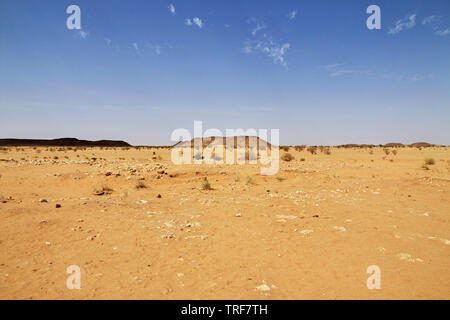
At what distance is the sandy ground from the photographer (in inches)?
151

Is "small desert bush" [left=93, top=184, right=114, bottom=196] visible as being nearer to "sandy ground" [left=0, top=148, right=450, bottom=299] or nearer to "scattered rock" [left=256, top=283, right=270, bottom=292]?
"sandy ground" [left=0, top=148, right=450, bottom=299]

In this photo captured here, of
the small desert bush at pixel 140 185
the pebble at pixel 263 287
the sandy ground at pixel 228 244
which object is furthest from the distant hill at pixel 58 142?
the pebble at pixel 263 287

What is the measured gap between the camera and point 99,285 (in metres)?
3.84

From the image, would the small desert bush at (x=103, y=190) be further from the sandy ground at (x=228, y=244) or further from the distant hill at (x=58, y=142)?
the distant hill at (x=58, y=142)

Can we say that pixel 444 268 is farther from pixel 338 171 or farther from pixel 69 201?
pixel 338 171

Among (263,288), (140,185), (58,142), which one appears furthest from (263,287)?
(58,142)

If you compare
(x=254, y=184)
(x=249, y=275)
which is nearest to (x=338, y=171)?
(x=254, y=184)

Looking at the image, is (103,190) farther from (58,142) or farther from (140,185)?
(58,142)

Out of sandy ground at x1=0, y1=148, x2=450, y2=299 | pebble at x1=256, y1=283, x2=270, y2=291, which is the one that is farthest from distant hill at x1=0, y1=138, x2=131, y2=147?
pebble at x1=256, y1=283, x2=270, y2=291

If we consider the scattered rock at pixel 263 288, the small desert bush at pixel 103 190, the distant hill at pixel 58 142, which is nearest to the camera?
the scattered rock at pixel 263 288

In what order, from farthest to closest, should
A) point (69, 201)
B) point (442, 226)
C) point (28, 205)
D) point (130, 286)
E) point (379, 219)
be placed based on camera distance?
point (69, 201) → point (28, 205) → point (379, 219) → point (442, 226) → point (130, 286)

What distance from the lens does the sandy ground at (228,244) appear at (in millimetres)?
3826
